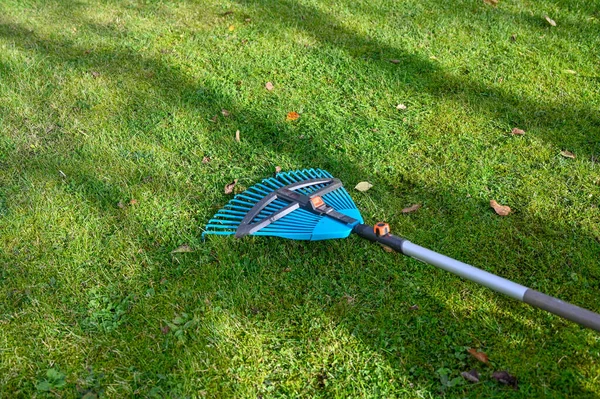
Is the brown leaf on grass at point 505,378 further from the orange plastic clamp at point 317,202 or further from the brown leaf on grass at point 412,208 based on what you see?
the orange plastic clamp at point 317,202

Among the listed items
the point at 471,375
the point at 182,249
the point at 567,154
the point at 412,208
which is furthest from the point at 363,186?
the point at 471,375

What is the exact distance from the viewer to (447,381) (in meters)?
2.39

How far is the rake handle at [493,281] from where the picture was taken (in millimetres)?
2213

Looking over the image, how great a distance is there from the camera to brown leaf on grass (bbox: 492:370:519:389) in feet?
7.74

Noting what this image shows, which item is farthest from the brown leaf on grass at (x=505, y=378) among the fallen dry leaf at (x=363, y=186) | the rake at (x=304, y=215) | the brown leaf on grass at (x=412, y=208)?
the fallen dry leaf at (x=363, y=186)

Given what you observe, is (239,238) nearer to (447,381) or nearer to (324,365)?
(324,365)

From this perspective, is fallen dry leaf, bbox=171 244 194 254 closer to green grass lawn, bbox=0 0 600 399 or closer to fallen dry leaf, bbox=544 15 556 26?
green grass lawn, bbox=0 0 600 399

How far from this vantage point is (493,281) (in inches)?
96.9

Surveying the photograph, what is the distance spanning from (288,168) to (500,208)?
1276mm

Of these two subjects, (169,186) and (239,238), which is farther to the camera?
(169,186)

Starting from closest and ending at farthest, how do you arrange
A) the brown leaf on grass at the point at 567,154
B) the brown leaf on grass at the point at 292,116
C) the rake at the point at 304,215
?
1. the rake at the point at 304,215
2. the brown leaf on grass at the point at 567,154
3. the brown leaf on grass at the point at 292,116

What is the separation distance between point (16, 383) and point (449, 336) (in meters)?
1.86

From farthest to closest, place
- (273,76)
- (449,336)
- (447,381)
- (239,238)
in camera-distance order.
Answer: (273,76) → (239,238) → (449,336) → (447,381)

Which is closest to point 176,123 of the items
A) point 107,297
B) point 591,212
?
point 107,297
